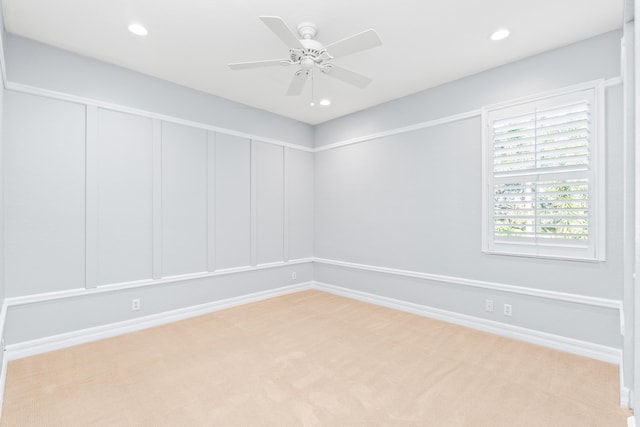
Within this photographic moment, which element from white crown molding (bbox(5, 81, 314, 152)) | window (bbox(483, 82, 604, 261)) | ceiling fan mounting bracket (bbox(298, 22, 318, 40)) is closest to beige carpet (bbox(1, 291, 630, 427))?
window (bbox(483, 82, 604, 261))

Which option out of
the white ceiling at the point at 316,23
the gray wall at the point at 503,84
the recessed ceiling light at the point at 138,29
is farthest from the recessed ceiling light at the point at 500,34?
the recessed ceiling light at the point at 138,29

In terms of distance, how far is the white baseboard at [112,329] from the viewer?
9.41 feet

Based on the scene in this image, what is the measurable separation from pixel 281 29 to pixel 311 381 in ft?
8.63

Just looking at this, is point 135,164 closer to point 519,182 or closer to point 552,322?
point 519,182

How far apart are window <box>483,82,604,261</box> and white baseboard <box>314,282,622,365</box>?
2.64ft

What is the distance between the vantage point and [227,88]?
4.01 m

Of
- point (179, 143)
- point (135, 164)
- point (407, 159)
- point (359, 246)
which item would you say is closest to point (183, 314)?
point (135, 164)

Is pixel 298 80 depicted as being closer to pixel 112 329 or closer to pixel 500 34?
pixel 500 34

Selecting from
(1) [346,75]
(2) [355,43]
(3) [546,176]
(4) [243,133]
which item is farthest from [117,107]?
(3) [546,176]

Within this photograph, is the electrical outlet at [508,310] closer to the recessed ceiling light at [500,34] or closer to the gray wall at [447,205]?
the gray wall at [447,205]

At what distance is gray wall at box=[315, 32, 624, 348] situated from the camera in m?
2.81

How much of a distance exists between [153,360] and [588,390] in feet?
11.8

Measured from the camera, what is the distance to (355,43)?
2.25 metres

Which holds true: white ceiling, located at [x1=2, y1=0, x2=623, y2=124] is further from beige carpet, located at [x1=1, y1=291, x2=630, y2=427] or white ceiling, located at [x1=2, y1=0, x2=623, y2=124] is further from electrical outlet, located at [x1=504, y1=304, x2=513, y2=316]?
beige carpet, located at [x1=1, y1=291, x2=630, y2=427]
